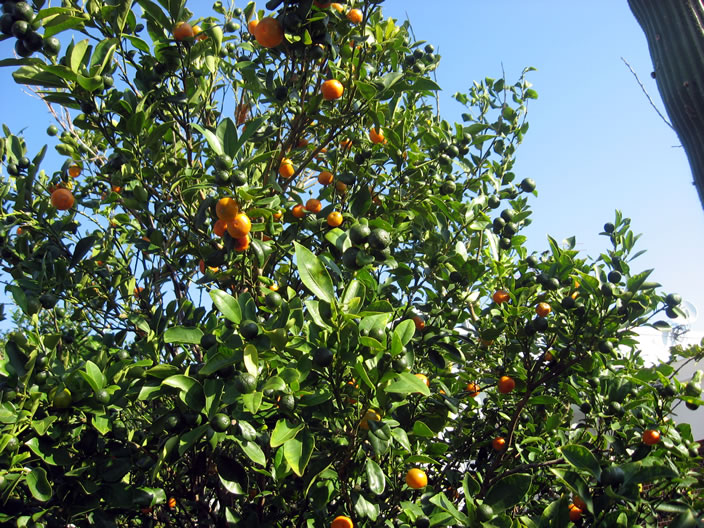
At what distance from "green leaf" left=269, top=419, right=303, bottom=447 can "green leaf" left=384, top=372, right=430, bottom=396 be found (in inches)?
9.8

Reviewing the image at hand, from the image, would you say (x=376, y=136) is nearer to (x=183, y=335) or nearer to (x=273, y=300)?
(x=273, y=300)

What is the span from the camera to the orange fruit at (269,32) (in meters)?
1.75

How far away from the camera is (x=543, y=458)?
223 cm

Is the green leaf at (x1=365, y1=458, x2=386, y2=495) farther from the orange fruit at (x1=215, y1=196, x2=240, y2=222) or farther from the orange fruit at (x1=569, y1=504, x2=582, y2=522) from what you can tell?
the orange fruit at (x1=569, y1=504, x2=582, y2=522)

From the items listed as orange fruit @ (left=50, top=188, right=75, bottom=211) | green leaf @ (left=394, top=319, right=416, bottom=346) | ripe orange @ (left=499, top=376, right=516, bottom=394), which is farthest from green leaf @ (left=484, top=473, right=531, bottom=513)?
orange fruit @ (left=50, top=188, right=75, bottom=211)

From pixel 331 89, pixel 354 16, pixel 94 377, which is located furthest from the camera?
pixel 354 16

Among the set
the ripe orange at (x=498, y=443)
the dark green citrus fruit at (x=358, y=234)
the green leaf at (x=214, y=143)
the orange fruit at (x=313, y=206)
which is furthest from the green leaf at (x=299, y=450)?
the ripe orange at (x=498, y=443)

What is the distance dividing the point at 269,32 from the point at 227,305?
953 millimetres

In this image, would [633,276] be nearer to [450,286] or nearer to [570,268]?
[570,268]

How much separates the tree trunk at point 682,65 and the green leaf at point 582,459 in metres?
0.86

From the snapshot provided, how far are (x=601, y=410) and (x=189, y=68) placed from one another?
2.12m

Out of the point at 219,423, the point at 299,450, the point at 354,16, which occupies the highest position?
the point at 354,16

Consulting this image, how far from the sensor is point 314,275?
1316 millimetres

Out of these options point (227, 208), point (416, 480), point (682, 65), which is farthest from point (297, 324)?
point (682, 65)
